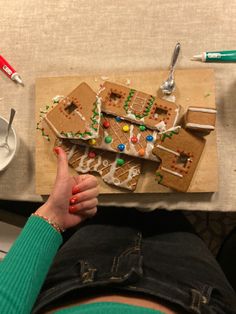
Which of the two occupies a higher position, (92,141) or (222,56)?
(222,56)

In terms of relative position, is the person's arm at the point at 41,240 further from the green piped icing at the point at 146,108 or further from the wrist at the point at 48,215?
the green piped icing at the point at 146,108

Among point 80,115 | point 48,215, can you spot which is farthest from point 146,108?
point 48,215

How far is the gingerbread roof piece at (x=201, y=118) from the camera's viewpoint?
0.59 meters

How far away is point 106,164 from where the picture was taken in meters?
0.66

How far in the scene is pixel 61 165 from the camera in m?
→ 0.62

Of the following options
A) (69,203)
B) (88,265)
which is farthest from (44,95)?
(88,265)

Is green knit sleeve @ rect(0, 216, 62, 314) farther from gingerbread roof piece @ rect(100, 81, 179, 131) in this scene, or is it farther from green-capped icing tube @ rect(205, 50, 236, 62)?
green-capped icing tube @ rect(205, 50, 236, 62)

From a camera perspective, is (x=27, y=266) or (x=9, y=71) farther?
(x=9, y=71)

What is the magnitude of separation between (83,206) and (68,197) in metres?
0.03

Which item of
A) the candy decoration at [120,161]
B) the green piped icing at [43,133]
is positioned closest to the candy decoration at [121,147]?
the candy decoration at [120,161]

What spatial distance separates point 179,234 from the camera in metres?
0.78

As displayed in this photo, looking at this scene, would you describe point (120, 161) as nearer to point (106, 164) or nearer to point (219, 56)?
point (106, 164)

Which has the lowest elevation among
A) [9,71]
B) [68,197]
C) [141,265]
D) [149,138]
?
[141,265]

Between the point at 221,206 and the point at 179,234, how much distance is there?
0.52 ft
